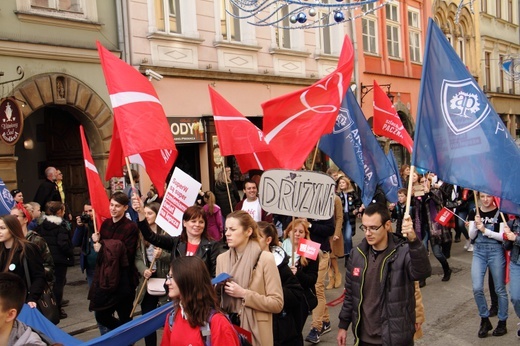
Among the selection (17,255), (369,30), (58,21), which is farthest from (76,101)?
(369,30)

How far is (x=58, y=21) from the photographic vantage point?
12.7 m

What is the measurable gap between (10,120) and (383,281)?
27.8ft

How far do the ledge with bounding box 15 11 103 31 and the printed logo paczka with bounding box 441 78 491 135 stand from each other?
30.5ft

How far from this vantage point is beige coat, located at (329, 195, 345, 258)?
10102 mm

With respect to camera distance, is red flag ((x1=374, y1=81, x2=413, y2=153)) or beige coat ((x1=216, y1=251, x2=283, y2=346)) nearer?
beige coat ((x1=216, y1=251, x2=283, y2=346))

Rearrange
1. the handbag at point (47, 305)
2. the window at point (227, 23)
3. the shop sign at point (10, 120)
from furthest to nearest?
the window at point (227, 23), the shop sign at point (10, 120), the handbag at point (47, 305)

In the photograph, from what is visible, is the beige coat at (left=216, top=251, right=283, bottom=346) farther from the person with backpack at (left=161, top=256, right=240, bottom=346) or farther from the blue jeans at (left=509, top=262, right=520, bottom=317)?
the blue jeans at (left=509, top=262, right=520, bottom=317)

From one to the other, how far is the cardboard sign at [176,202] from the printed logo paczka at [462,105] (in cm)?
250

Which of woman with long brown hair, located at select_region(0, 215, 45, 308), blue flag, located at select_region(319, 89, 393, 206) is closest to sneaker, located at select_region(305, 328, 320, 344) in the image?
blue flag, located at select_region(319, 89, 393, 206)

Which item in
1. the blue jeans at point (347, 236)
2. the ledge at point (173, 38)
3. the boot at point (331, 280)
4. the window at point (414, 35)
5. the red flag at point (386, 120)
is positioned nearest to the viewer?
the boot at point (331, 280)

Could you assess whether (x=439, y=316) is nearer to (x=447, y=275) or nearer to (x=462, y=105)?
(x=447, y=275)

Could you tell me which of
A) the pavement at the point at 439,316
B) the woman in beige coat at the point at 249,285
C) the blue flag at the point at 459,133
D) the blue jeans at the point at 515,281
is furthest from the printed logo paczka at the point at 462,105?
the pavement at the point at 439,316

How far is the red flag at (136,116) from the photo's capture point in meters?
6.57

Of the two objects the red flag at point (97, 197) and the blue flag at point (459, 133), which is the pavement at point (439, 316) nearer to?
the red flag at point (97, 197)
